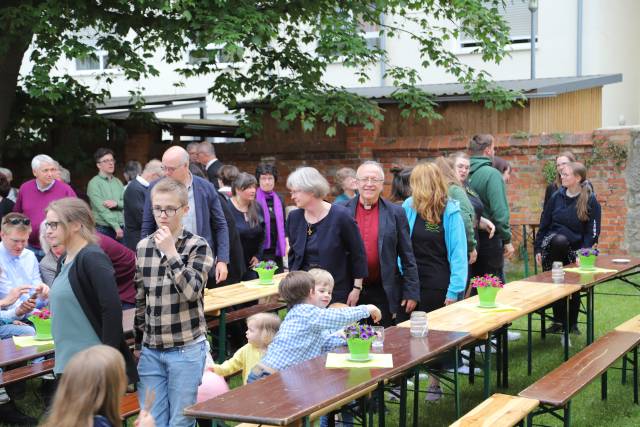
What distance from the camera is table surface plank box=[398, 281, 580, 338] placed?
20.7 ft

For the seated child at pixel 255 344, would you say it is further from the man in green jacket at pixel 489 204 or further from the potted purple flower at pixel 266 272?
the man in green jacket at pixel 489 204

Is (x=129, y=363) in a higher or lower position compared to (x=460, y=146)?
lower

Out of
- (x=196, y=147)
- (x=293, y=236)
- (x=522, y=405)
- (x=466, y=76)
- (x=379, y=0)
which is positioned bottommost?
(x=522, y=405)

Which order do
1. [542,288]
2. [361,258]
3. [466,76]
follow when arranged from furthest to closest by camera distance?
[466,76] → [542,288] → [361,258]

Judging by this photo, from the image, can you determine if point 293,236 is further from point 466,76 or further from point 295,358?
point 466,76

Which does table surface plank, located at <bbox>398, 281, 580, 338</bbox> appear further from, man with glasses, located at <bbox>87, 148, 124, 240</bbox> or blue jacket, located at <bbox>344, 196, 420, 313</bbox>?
man with glasses, located at <bbox>87, 148, 124, 240</bbox>

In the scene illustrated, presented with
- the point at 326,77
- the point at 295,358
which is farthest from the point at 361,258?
the point at 326,77

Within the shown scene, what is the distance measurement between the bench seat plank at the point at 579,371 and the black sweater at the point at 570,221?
2047 millimetres

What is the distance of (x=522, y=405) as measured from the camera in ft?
18.5

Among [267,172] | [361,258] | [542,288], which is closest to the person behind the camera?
[361,258]

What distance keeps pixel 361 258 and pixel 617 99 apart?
1592 cm

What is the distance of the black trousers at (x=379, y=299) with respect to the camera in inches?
281

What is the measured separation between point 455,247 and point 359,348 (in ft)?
8.01

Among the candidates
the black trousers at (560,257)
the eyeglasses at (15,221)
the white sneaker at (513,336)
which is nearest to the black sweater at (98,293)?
the eyeglasses at (15,221)
